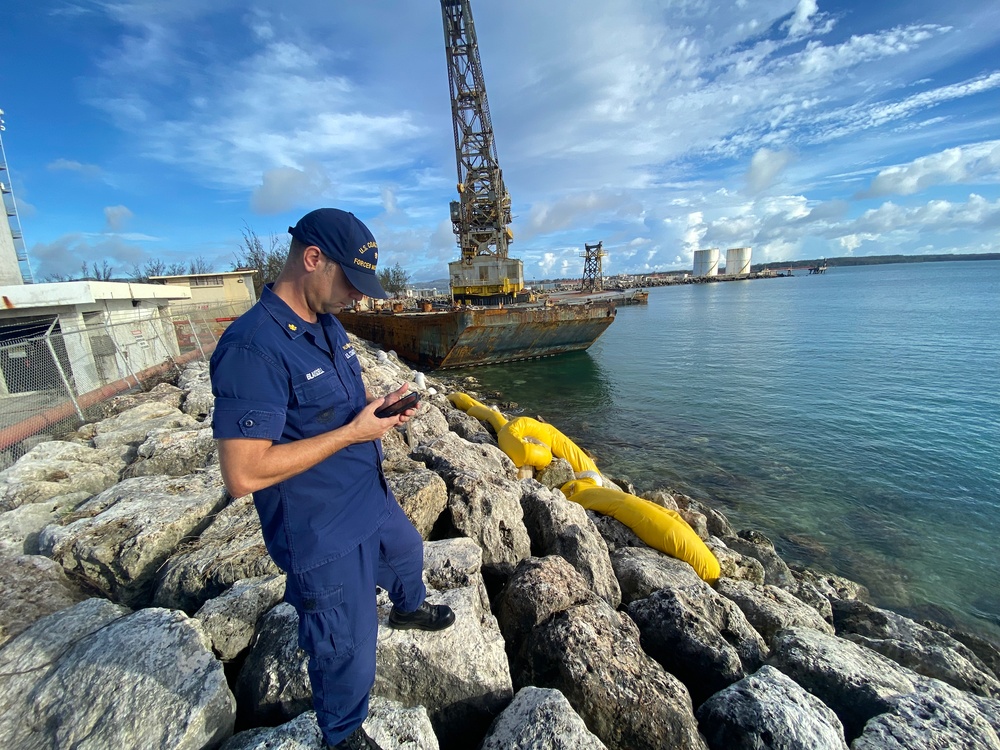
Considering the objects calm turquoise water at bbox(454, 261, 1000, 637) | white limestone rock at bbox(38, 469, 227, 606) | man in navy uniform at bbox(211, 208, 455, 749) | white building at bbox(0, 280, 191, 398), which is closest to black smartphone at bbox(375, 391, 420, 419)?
man in navy uniform at bbox(211, 208, 455, 749)

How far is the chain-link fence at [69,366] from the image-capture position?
248 inches

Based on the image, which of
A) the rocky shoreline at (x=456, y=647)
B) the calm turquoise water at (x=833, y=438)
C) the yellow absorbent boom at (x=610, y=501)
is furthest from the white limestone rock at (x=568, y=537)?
the calm turquoise water at (x=833, y=438)

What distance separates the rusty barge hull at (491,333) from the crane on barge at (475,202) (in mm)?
5839

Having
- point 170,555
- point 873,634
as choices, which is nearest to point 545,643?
point 170,555

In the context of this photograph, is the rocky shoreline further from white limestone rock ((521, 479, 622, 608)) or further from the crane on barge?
the crane on barge

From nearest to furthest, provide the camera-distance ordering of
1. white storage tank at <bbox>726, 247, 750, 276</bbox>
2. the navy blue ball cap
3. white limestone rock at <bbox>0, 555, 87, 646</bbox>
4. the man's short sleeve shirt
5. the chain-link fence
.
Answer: the man's short sleeve shirt → the navy blue ball cap → white limestone rock at <bbox>0, 555, 87, 646</bbox> → the chain-link fence → white storage tank at <bbox>726, 247, 750, 276</bbox>

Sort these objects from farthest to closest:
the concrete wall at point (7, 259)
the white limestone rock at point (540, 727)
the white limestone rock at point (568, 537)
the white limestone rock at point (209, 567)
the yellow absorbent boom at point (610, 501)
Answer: the concrete wall at point (7, 259) → the yellow absorbent boom at point (610, 501) → the white limestone rock at point (568, 537) → the white limestone rock at point (209, 567) → the white limestone rock at point (540, 727)

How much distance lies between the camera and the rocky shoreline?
199 centimetres

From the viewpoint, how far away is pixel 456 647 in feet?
7.64

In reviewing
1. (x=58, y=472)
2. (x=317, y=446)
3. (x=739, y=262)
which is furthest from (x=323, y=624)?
(x=739, y=262)

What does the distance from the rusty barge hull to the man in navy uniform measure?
16.0 m

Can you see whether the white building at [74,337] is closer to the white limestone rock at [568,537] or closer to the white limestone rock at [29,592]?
the white limestone rock at [29,592]

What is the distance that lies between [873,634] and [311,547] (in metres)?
5.58

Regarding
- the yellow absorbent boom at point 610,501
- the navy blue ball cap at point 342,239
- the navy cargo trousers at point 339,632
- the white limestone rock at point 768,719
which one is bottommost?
the yellow absorbent boom at point 610,501
